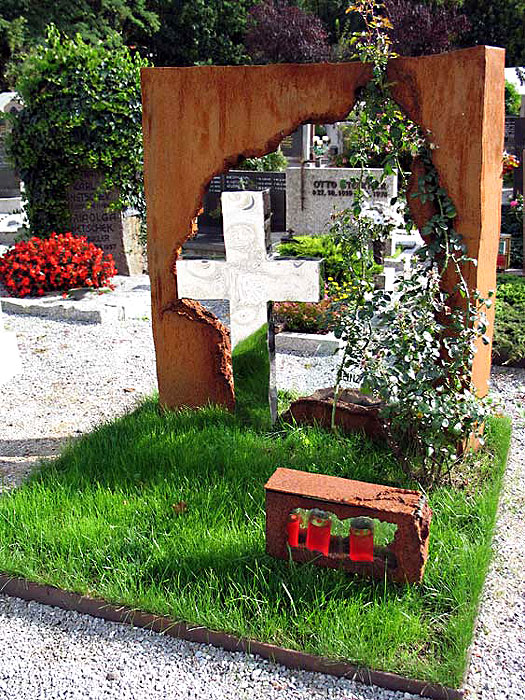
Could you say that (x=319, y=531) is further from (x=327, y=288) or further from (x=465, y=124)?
(x=327, y=288)

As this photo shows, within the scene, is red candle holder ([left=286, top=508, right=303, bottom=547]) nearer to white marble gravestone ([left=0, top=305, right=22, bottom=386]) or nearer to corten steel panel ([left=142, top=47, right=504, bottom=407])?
corten steel panel ([left=142, top=47, right=504, bottom=407])

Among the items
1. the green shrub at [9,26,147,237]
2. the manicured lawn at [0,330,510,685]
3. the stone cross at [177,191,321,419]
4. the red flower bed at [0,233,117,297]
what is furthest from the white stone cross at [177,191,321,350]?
the green shrub at [9,26,147,237]

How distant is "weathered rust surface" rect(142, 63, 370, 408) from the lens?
3898 millimetres

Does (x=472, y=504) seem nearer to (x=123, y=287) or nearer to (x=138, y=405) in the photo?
(x=138, y=405)

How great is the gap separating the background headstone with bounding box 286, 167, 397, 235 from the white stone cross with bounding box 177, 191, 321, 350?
553cm

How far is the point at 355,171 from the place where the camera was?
981cm

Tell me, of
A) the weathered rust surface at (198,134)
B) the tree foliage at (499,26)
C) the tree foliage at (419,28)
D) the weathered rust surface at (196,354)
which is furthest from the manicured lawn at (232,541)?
the tree foliage at (499,26)

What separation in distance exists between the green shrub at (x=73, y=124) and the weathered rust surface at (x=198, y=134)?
4.65m

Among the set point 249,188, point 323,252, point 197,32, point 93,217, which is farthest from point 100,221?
point 197,32

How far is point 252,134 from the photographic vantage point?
4.05 m

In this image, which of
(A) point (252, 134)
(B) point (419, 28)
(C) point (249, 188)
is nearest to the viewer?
(A) point (252, 134)

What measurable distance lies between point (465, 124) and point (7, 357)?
393cm

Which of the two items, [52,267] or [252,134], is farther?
[52,267]

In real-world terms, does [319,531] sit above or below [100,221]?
below
